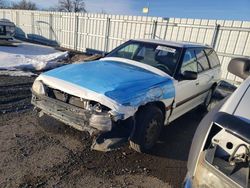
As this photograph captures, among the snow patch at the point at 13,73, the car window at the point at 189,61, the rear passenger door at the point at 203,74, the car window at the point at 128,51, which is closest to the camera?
the car window at the point at 189,61

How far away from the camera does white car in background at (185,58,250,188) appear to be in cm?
139

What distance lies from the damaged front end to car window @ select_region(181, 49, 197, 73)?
199 centimetres

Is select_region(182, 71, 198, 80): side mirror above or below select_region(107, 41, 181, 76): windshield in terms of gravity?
below

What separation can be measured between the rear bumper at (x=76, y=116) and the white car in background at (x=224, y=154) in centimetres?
129

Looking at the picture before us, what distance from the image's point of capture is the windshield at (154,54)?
163 inches

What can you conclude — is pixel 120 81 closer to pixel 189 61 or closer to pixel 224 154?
pixel 189 61

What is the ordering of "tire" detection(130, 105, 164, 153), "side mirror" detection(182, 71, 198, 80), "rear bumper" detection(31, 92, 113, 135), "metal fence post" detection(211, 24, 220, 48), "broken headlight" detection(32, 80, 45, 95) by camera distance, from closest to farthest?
"rear bumper" detection(31, 92, 113, 135)
"tire" detection(130, 105, 164, 153)
"broken headlight" detection(32, 80, 45, 95)
"side mirror" detection(182, 71, 198, 80)
"metal fence post" detection(211, 24, 220, 48)

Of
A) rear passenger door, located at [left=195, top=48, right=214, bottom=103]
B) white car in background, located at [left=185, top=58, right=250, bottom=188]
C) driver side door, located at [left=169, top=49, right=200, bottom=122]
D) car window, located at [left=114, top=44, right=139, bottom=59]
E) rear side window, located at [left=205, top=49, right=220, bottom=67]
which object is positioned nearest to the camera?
white car in background, located at [left=185, top=58, right=250, bottom=188]

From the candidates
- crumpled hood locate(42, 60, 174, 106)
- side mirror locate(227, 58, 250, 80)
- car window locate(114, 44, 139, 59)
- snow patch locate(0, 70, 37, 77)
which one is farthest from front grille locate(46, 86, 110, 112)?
snow patch locate(0, 70, 37, 77)

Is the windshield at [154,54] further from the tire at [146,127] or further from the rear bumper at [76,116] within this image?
the rear bumper at [76,116]

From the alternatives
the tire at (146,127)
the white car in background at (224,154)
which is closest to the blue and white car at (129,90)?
the tire at (146,127)

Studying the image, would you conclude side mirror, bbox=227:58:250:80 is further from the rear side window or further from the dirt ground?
the rear side window

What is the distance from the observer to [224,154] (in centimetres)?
154

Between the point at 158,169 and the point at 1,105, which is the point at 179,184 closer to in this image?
the point at 158,169
